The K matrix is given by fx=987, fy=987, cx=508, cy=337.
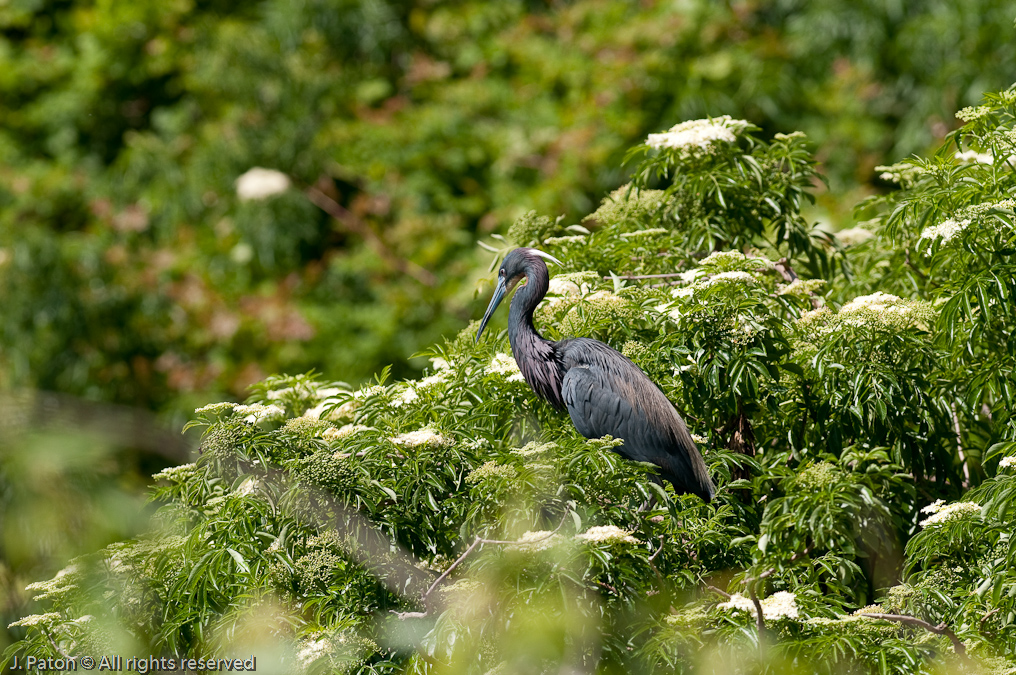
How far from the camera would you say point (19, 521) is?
1.43 m

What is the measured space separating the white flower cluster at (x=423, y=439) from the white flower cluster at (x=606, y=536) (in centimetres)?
52

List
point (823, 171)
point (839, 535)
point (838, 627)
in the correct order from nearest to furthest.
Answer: point (838, 627), point (839, 535), point (823, 171)

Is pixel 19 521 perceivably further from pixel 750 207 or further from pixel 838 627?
pixel 750 207

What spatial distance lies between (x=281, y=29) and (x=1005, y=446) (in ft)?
22.0

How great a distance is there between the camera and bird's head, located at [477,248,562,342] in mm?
3598

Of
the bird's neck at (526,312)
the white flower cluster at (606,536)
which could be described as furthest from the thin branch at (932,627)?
the bird's neck at (526,312)

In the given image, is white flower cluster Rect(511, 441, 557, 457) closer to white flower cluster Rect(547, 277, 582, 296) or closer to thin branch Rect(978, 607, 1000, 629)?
white flower cluster Rect(547, 277, 582, 296)

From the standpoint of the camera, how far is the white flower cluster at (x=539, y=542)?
2363 mm

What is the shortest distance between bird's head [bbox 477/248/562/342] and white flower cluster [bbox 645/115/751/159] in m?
0.57

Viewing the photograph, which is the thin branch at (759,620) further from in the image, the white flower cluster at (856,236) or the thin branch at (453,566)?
the white flower cluster at (856,236)

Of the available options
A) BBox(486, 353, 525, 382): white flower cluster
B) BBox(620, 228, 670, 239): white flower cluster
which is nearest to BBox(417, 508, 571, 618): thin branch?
BBox(486, 353, 525, 382): white flower cluster

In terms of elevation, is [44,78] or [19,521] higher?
[44,78]

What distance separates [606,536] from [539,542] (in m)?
0.17

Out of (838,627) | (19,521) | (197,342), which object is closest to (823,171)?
(197,342)
